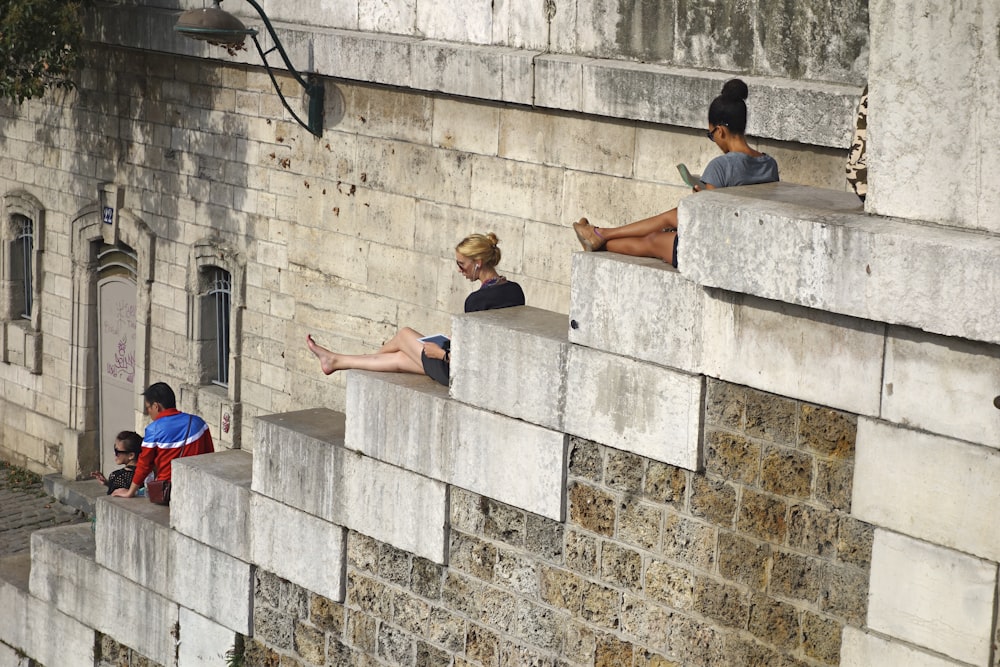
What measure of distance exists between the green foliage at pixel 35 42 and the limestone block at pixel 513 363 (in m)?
6.58

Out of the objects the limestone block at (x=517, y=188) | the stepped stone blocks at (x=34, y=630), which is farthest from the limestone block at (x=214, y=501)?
the limestone block at (x=517, y=188)

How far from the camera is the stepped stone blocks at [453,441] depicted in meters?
6.95

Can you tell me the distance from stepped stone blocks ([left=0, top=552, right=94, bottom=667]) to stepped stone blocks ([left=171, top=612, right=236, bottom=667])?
0.99m

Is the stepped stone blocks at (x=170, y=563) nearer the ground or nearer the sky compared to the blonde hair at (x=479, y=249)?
nearer the ground

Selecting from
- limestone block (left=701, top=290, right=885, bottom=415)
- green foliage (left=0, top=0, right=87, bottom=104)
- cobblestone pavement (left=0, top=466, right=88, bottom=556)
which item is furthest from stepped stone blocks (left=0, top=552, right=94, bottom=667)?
limestone block (left=701, top=290, right=885, bottom=415)

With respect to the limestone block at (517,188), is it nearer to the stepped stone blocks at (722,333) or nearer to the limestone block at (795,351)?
the stepped stone blocks at (722,333)

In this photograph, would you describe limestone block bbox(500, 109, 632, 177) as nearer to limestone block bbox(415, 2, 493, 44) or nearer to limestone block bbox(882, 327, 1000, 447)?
limestone block bbox(415, 2, 493, 44)

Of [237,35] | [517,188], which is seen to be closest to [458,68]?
[517,188]

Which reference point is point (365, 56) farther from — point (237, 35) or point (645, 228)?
point (645, 228)

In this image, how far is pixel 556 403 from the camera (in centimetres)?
682

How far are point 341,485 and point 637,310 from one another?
7.17ft

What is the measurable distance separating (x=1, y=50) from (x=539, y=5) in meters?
4.91

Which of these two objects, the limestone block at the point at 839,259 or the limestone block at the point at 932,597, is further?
the limestone block at the point at 932,597

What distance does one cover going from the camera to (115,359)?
47.8 ft
